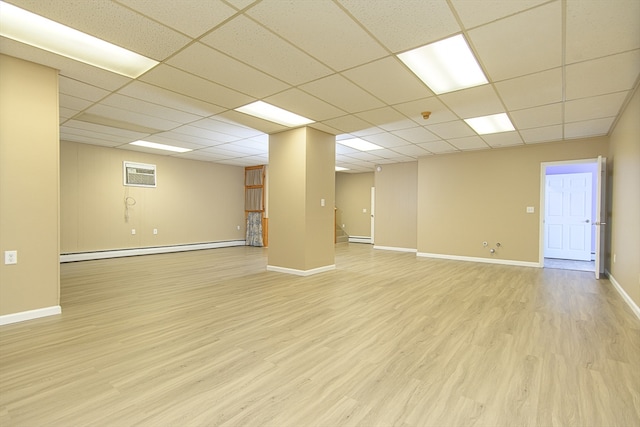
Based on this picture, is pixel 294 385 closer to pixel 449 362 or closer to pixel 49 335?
pixel 449 362

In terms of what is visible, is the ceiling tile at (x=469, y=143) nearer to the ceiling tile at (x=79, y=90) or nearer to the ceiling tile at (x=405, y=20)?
the ceiling tile at (x=405, y=20)

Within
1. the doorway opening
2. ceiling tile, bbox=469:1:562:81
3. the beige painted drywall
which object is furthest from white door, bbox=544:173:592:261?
ceiling tile, bbox=469:1:562:81

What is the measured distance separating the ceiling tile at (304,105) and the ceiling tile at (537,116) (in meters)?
2.60

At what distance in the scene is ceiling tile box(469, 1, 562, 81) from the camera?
Answer: 7.46 ft

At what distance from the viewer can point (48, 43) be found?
9.09ft

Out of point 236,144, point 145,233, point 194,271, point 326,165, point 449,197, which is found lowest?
point 194,271

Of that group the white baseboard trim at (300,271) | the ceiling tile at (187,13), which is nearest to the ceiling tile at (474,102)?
the ceiling tile at (187,13)

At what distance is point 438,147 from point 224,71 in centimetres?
504

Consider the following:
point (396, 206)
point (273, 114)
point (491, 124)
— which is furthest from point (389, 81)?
point (396, 206)

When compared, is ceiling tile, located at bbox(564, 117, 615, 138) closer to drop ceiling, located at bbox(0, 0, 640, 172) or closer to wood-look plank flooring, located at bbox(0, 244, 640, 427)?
drop ceiling, located at bbox(0, 0, 640, 172)

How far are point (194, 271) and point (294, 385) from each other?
4301 mm

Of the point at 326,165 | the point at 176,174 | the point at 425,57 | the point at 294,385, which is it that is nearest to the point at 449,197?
the point at 326,165

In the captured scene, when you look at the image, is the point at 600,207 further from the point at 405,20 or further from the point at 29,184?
the point at 29,184

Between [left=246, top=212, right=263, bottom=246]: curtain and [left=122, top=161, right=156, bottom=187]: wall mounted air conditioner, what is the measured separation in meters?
3.06
